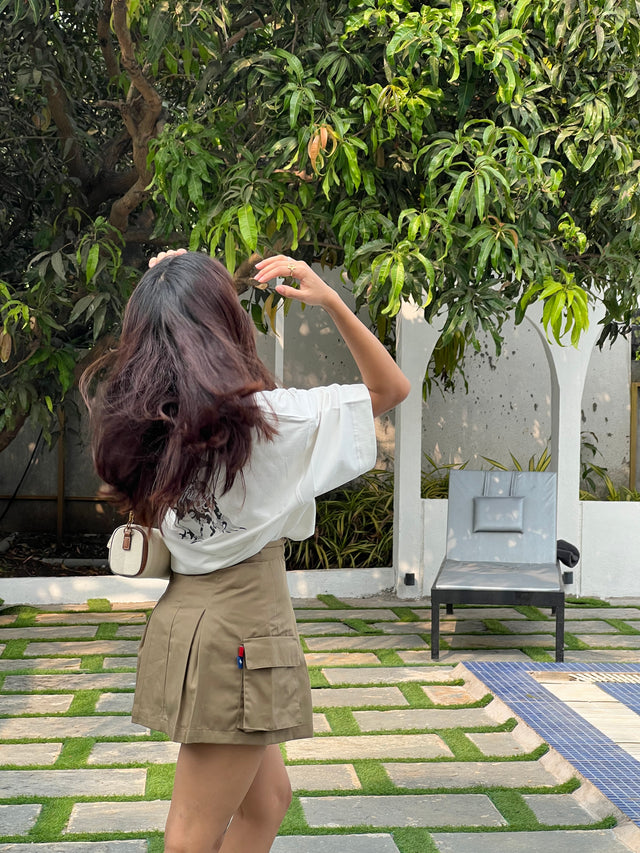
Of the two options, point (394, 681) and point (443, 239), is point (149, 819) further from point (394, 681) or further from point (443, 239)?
point (443, 239)

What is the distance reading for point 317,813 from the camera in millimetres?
3066

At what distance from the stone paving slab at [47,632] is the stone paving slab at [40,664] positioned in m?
0.42

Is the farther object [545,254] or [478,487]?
[478,487]

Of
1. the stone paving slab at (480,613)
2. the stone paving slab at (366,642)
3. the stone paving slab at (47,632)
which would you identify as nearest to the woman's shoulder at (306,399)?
the stone paving slab at (366,642)

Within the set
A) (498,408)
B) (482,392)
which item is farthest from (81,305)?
(498,408)

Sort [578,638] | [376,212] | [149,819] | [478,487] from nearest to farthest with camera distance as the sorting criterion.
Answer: [149,819] → [376,212] → [578,638] → [478,487]

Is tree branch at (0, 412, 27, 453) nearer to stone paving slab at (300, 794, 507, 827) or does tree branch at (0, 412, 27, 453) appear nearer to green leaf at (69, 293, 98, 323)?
green leaf at (69, 293, 98, 323)

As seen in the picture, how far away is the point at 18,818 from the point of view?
3.00 meters

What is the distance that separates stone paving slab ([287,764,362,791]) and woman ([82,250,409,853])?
1.74m

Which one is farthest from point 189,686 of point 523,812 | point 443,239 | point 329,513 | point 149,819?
point 329,513

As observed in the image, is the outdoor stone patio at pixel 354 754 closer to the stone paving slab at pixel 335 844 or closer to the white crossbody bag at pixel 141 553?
the stone paving slab at pixel 335 844

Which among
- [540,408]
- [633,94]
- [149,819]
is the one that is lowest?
[149,819]

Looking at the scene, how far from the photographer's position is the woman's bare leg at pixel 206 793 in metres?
1.59

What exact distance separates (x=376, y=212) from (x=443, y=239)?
0.39 m
